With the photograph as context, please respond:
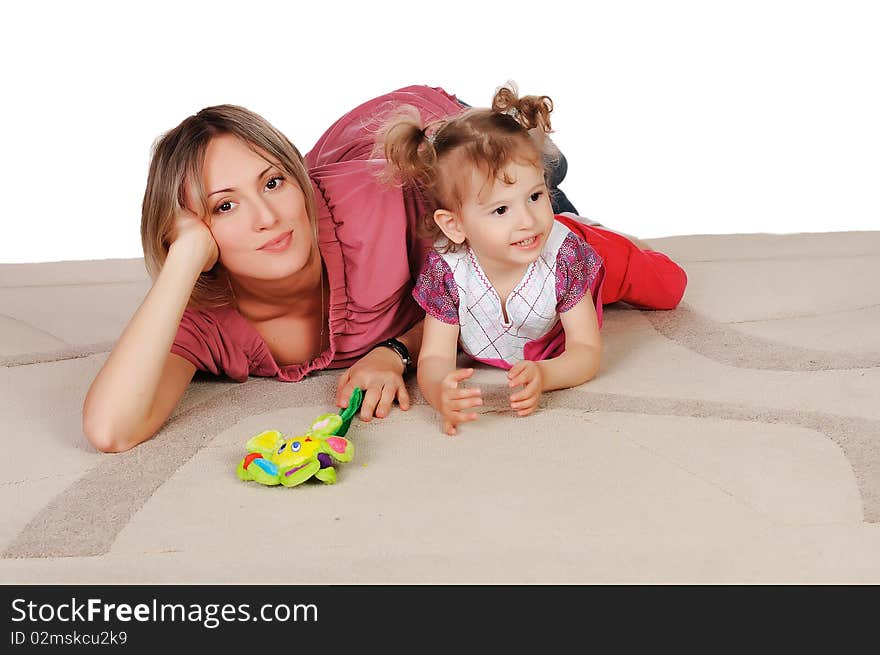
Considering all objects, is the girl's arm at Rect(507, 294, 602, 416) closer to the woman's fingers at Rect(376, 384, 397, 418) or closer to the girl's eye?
the woman's fingers at Rect(376, 384, 397, 418)

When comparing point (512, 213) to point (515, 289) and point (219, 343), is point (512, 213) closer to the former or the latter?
point (515, 289)

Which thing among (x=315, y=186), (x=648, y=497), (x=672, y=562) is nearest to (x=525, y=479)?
(x=648, y=497)

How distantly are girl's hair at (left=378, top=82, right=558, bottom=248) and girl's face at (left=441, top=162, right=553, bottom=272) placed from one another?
0.01 m

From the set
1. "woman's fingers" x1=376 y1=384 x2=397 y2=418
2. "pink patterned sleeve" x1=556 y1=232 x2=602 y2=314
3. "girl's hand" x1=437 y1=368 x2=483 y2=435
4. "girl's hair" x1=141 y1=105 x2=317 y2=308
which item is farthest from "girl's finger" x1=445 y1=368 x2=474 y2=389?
"girl's hair" x1=141 y1=105 x2=317 y2=308

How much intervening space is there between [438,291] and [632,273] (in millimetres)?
433

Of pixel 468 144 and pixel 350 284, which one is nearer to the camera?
pixel 468 144

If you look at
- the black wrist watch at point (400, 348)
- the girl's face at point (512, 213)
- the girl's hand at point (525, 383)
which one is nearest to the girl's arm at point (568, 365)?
the girl's hand at point (525, 383)

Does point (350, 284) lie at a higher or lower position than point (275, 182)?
lower

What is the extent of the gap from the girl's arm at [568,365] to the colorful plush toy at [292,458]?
10.5 inches

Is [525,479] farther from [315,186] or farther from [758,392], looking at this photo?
[315,186]

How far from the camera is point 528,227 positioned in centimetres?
171

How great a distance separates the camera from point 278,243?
176cm

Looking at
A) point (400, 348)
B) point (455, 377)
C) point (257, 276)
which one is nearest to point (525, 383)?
point (455, 377)

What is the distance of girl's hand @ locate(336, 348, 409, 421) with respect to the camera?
5.67 feet
